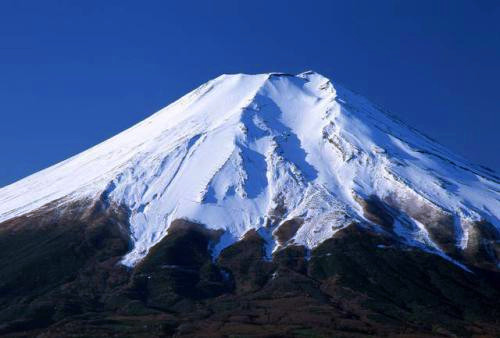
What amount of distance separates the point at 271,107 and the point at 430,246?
210 feet

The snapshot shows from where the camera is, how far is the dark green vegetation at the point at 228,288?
11238 cm

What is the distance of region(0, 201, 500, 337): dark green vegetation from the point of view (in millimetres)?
112375

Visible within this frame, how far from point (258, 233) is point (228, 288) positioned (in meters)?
18.0

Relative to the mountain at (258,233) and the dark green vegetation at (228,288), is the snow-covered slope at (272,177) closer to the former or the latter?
the mountain at (258,233)

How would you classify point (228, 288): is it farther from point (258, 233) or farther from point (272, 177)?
point (272, 177)

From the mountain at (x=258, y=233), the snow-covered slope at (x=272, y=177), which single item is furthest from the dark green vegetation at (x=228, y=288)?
the snow-covered slope at (x=272, y=177)

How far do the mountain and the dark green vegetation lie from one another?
312mm

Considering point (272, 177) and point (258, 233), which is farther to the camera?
point (272, 177)

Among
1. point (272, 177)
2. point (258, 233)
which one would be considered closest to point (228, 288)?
point (258, 233)

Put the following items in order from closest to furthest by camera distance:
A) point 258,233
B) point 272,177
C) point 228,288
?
1. point 228,288
2. point 258,233
3. point 272,177

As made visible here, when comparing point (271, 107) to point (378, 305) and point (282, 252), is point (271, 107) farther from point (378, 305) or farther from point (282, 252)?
point (378, 305)

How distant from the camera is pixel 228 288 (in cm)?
12925

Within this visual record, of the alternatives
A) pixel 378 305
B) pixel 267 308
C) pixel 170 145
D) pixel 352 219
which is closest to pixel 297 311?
pixel 267 308

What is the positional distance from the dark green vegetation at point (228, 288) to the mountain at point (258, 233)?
0.31 metres
